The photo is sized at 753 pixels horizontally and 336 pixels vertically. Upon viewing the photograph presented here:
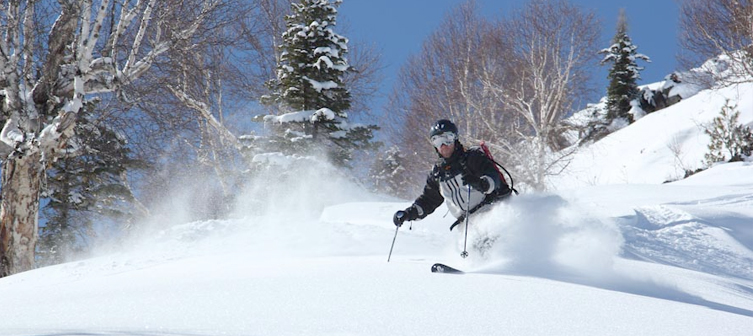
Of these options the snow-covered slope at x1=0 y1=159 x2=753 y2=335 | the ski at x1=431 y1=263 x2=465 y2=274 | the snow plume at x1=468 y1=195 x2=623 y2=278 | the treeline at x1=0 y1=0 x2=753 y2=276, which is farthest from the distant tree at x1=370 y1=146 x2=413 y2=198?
the ski at x1=431 y1=263 x2=465 y2=274

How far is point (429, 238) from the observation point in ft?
21.2

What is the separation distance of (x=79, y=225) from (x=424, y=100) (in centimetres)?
1275

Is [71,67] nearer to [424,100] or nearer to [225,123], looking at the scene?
Answer: [225,123]

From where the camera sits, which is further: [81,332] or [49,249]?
[49,249]

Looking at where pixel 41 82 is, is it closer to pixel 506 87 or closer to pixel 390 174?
pixel 506 87

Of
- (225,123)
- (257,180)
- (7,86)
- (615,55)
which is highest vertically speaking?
(615,55)

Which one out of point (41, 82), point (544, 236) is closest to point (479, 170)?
point (544, 236)

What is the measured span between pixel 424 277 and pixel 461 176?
139cm

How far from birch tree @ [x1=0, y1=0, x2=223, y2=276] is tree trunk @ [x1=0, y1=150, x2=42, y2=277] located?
0.04ft

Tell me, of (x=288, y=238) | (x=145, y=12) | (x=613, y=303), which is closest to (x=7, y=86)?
(x=145, y=12)


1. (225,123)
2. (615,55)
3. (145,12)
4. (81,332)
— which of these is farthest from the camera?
(615,55)

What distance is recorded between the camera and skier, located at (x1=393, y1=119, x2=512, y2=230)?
4.52 meters

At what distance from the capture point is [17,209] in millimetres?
8195

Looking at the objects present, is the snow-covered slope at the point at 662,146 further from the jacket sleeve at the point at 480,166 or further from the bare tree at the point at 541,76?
the jacket sleeve at the point at 480,166
